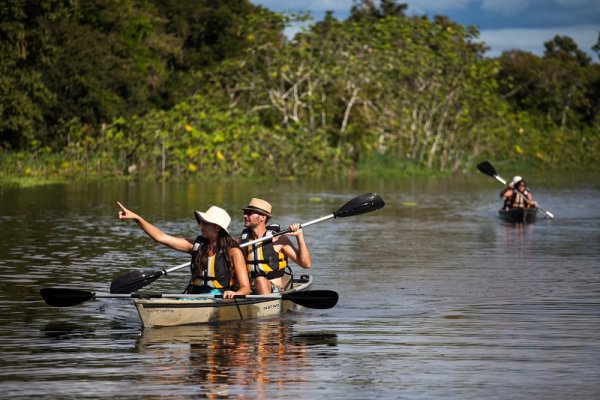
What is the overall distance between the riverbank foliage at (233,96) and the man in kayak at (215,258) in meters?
29.5

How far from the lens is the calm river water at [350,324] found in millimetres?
10820

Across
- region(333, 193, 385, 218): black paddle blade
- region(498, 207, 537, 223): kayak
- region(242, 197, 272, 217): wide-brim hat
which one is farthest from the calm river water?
region(498, 207, 537, 223): kayak

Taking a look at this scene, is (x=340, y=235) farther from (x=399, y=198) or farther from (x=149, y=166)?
(x=149, y=166)

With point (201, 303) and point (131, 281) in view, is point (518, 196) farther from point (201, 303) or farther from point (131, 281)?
point (201, 303)

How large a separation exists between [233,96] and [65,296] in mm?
45602

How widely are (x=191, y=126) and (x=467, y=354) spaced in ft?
128

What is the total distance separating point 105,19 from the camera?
5003 centimetres

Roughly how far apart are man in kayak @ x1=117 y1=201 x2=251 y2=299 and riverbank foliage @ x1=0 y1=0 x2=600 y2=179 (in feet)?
96.9

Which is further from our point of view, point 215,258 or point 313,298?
point 313,298

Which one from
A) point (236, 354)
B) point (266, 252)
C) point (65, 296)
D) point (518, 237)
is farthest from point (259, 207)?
point (518, 237)

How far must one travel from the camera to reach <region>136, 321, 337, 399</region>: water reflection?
10.9 meters

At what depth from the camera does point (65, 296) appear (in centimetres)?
1446

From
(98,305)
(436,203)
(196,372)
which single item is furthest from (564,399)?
(436,203)

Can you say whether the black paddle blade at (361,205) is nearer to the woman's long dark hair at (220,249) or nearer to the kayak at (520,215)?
the woman's long dark hair at (220,249)
